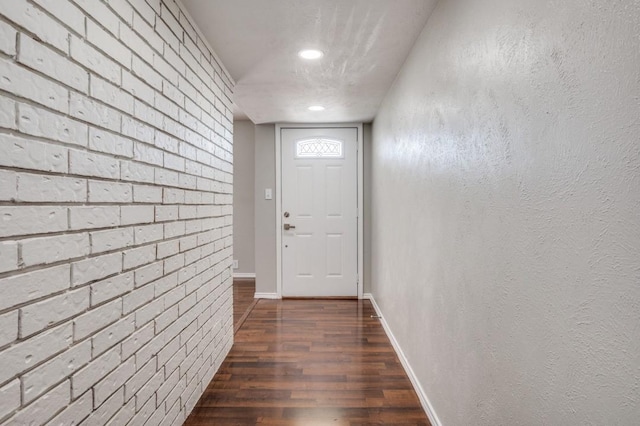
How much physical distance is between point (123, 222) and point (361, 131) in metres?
3.74

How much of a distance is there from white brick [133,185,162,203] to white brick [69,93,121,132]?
10.0 inches

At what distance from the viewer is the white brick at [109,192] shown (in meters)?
1.19

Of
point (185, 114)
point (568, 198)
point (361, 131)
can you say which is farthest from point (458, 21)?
point (361, 131)

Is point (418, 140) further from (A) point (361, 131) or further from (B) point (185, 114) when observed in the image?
(A) point (361, 131)

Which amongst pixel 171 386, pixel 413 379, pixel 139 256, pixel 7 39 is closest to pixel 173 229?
pixel 139 256

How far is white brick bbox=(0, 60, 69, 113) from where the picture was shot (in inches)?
34.0

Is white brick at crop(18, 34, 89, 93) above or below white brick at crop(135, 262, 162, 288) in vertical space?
above

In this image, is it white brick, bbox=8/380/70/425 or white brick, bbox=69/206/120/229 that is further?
white brick, bbox=69/206/120/229

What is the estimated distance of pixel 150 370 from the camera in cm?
162

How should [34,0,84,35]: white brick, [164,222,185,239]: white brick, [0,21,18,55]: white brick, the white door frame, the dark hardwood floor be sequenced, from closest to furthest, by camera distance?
1. [0,21,18,55]: white brick
2. [34,0,84,35]: white brick
3. [164,222,185,239]: white brick
4. the dark hardwood floor
5. the white door frame

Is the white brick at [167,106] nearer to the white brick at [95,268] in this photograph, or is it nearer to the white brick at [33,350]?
the white brick at [95,268]

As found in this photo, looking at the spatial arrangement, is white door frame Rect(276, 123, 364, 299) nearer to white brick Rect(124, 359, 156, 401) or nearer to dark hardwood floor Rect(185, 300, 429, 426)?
dark hardwood floor Rect(185, 300, 429, 426)

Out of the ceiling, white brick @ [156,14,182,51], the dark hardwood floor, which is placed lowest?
the dark hardwood floor

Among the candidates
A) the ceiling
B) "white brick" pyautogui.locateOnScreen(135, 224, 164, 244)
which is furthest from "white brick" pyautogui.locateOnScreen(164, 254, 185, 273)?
the ceiling
